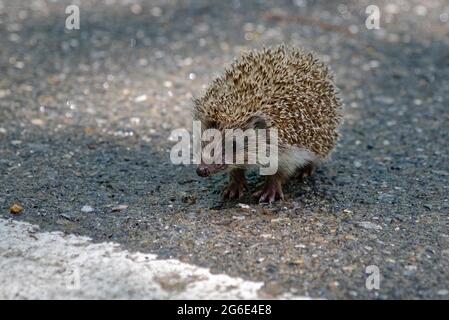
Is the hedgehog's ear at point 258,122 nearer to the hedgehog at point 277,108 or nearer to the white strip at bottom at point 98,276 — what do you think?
the hedgehog at point 277,108

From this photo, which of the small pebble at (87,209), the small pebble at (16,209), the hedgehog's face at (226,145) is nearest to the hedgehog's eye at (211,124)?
the hedgehog's face at (226,145)

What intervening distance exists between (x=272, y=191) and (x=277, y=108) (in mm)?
596

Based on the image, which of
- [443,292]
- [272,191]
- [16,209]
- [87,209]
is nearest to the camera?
[443,292]

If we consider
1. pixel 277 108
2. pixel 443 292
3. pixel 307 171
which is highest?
pixel 277 108

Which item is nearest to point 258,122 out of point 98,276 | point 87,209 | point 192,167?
point 192,167

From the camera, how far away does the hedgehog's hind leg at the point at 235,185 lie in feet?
15.7

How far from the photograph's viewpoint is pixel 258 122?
4.54m

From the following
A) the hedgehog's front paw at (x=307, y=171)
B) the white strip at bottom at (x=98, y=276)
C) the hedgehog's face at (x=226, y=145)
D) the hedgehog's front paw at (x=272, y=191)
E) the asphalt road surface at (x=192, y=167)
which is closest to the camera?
the white strip at bottom at (x=98, y=276)

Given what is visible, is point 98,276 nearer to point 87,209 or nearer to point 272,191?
point 87,209

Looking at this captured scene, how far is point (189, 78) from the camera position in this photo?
7.45 m

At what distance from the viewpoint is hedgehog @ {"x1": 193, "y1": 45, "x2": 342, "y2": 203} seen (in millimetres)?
4504
